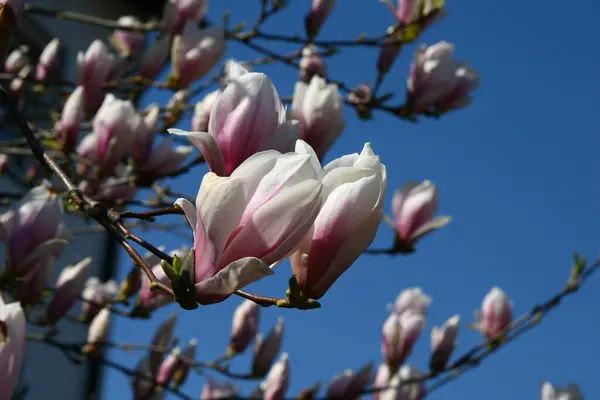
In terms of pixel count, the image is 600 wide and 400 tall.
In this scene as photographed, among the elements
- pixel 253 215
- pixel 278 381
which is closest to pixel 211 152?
pixel 253 215

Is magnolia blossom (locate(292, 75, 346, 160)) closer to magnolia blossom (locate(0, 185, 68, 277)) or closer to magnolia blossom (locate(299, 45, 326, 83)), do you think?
magnolia blossom (locate(0, 185, 68, 277))

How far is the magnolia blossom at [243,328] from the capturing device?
7.30ft

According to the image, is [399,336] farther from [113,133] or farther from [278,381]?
[113,133]

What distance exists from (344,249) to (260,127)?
20 centimetres

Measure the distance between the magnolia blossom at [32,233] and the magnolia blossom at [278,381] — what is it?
1002 mm

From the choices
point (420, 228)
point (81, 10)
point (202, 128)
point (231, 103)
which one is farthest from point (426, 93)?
point (81, 10)

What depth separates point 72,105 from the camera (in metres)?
1.74

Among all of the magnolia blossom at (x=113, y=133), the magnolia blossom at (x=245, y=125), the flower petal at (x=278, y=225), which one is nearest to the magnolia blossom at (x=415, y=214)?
the magnolia blossom at (x=113, y=133)

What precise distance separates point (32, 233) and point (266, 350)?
1.06 meters

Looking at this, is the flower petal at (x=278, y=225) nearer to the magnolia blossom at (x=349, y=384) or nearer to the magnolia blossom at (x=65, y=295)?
the magnolia blossom at (x=65, y=295)

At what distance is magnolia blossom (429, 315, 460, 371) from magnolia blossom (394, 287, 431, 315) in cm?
24

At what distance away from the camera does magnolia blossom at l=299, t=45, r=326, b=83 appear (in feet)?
7.50

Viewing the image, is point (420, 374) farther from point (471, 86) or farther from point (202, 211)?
point (202, 211)

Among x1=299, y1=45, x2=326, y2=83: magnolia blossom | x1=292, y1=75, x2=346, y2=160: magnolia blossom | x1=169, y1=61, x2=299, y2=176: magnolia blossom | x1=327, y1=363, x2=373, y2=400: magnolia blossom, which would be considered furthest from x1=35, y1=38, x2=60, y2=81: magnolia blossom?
x1=169, y1=61, x2=299, y2=176: magnolia blossom
